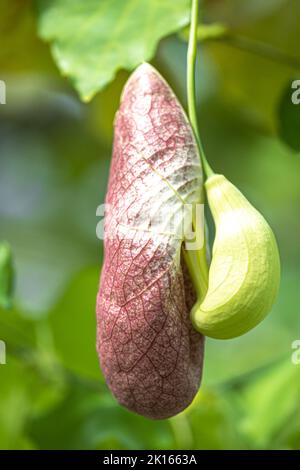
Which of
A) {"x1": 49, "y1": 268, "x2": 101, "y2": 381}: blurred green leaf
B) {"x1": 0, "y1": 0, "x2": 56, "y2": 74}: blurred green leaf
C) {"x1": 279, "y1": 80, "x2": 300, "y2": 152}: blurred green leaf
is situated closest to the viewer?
{"x1": 279, "y1": 80, "x2": 300, "y2": 152}: blurred green leaf

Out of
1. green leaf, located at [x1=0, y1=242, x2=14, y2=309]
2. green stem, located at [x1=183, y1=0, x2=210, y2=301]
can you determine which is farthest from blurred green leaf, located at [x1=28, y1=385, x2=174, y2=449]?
green stem, located at [x1=183, y1=0, x2=210, y2=301]

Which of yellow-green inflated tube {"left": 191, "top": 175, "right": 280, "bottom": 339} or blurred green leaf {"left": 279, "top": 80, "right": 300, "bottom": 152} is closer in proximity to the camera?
yellow-green inflated tube {"left": 191, "top": 175, "right": 280, "bottom": 339}

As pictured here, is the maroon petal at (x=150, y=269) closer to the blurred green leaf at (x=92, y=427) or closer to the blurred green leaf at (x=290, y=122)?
the blurred green leaf at (x=290, y=122)

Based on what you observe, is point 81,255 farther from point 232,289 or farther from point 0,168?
point 232,289

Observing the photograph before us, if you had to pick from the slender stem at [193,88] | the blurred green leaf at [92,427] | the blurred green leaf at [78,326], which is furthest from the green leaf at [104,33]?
the blurred green leaf at [78,326]

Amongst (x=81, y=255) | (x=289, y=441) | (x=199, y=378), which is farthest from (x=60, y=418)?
(x=81, y=255)

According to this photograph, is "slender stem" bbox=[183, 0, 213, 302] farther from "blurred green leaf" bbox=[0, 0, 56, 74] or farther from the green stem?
"blurred green leaf" bbox=[0, 0, 56, 74]

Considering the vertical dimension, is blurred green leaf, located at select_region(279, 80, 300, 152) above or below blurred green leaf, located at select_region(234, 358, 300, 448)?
above
